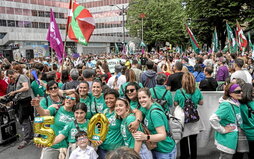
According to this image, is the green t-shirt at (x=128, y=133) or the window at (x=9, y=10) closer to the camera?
the green t-shirt at (x=128, y=133)

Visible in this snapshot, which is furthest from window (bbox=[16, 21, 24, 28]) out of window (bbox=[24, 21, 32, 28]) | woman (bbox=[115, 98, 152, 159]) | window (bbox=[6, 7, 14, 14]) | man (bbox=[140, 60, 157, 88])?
woman (bbox=[115, 98, 152, 159])

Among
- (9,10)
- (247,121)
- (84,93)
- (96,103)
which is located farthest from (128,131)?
(9,10)

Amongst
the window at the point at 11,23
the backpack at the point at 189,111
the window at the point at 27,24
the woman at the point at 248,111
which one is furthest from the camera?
the window at the point at 27,24

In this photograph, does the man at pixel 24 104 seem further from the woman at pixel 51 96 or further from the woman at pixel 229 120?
the woman at pixel 229 120

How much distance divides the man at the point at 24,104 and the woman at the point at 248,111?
4792 millimetres

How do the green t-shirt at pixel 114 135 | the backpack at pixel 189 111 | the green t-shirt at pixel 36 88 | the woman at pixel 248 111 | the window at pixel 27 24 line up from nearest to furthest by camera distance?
the green t-shirt at pixel 114 135, the woman at pixel 248 111, the backpack at pixel 189 111, the green t-shirt at pixel 36 88, the window at pixel 27 24

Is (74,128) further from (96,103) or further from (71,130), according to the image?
(96,103)

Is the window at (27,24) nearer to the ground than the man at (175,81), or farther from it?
farther from it

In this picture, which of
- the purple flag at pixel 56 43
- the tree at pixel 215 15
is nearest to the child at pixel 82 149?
the purple flag at pixel 56 43

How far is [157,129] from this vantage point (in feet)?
9.34

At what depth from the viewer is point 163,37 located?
125 ft

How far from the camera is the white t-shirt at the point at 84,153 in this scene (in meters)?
3.13

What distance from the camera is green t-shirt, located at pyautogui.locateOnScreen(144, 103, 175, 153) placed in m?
2.86

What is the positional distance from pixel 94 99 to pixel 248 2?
21.9 metres
